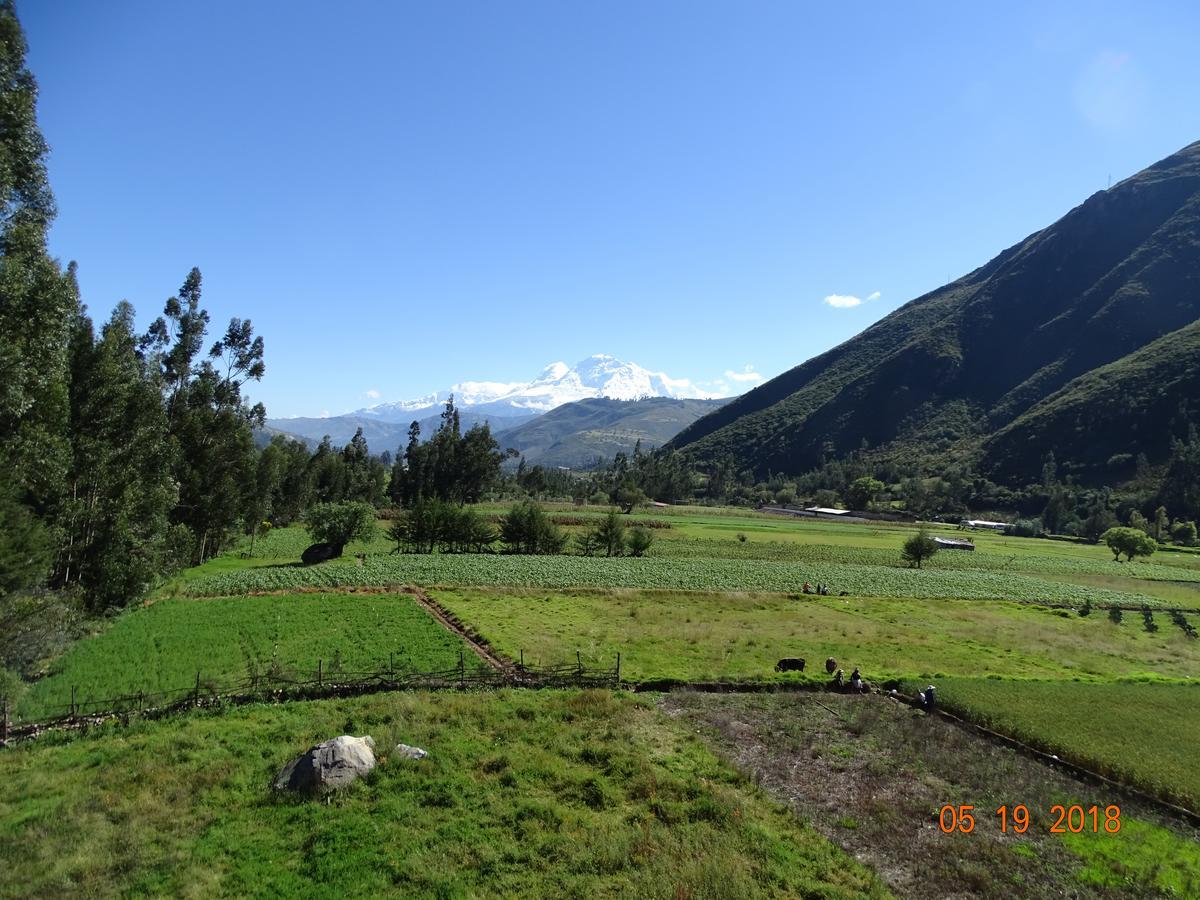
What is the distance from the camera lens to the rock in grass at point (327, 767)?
740 inches

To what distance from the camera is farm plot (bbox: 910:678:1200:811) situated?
22.1 metres

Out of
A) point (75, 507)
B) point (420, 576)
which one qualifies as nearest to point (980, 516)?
point (420, 576)

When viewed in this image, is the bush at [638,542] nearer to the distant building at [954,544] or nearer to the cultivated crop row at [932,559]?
the cultivated crop row at [932,559]

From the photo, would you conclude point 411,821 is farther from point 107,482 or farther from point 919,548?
point 919,548

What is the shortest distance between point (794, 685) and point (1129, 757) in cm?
1359

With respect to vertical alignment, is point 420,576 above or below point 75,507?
below

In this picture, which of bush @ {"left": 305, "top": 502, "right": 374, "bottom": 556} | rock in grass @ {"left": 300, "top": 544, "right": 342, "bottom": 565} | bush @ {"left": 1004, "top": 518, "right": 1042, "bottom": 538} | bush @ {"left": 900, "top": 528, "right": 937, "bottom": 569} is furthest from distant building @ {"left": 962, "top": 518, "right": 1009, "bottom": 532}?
rock in grass @ {"left": 300, "top": 544, "right": 342, "bottom": 565}

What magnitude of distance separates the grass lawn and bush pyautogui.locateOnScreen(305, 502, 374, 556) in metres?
45.8

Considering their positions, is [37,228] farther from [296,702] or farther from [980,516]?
[980,516]

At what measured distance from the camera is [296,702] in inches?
1059

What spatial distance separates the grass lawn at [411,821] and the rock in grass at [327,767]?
0.52 meters

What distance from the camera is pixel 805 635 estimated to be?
4412 centimetres

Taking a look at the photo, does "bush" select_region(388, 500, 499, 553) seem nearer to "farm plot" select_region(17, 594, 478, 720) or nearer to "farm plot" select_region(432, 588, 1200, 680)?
"farm plot" select_region(432, 588, 1200, 680)

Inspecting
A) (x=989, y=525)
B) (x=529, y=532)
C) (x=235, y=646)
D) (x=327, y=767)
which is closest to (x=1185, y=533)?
(x=989, y=525)
